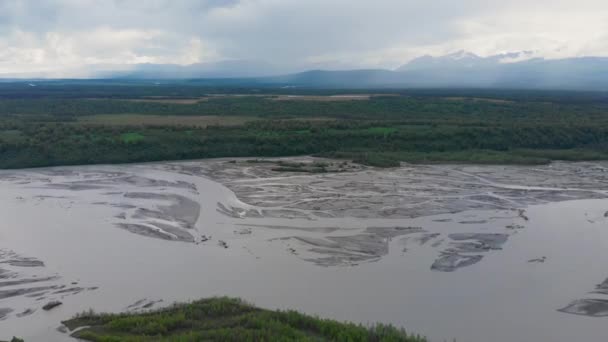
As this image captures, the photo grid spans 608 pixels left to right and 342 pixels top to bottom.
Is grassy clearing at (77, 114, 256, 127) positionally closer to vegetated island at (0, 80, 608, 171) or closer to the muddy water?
vegetated island at (0, 80, 608, 171)

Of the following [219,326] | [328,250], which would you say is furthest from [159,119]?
[219,326]

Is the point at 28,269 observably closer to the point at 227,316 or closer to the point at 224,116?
the point at 227,316

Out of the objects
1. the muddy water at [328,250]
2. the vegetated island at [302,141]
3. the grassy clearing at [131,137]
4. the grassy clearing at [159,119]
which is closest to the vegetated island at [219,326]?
the muddy water at [328,250]

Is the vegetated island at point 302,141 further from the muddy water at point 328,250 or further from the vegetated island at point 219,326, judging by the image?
the vegetated island at point 219,326

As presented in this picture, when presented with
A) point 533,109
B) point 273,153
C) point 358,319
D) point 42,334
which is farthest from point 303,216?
point 533,109

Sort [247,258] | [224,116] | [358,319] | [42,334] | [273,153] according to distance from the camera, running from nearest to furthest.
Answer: [42,334], [358,319], [247,258], [273,153], [224,116]

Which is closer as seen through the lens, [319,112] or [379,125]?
[379,125]
